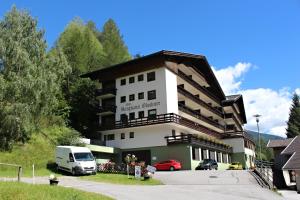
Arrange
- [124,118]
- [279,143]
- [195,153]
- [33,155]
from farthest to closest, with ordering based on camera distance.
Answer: [279,143]
[124,118]
[195,153]
[33,155]

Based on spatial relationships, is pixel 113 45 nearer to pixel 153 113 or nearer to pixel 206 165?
pixel 153 113

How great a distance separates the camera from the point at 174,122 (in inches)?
1927

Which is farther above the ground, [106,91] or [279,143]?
[106,91]

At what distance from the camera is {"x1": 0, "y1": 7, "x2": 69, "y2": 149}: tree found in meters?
35.6

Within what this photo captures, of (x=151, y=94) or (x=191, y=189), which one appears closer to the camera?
(x=191, y=189)

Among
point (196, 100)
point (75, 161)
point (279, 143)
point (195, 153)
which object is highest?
point (196, 100)

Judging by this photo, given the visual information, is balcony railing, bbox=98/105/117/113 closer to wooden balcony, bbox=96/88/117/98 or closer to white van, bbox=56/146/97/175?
wooden balcony, bbox=96/88/117/98

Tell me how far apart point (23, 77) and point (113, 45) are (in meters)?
38.8

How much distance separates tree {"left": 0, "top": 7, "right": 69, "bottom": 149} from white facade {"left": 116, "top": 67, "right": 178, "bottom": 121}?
14.1 m

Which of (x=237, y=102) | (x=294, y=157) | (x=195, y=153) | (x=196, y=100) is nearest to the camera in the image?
(x=195, y=153)

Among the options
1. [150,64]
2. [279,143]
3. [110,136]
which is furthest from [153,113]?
[279,143]

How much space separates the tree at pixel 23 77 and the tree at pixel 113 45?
89.8ft

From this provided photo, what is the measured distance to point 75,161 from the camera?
1342 inches

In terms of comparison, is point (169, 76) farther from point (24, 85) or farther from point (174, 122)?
point (24, 85)
